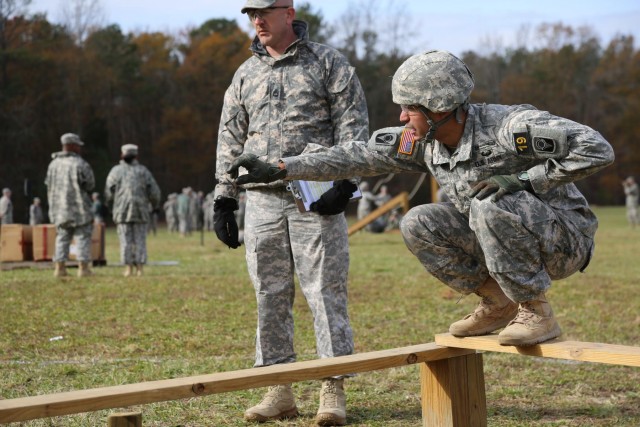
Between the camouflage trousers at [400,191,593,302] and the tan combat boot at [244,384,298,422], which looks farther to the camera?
the tan combat boot at [244,384,298,422]

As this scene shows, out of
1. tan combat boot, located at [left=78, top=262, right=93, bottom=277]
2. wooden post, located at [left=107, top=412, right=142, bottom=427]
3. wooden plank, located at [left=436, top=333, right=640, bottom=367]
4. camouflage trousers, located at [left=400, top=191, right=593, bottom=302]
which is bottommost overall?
tan combat boot, located at [left=78, top=262, right=93, bottom=277]

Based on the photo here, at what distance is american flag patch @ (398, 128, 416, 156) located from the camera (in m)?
4.54

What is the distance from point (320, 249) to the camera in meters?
5.35

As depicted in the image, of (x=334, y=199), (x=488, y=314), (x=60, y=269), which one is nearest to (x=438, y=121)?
(x=488, y=314)

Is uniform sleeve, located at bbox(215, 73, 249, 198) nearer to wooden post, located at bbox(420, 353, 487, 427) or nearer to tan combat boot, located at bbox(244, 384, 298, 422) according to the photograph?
tan combat boot, located at bbox(244, 384, 298, 422)

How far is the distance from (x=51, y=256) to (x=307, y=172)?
1356 centimetres

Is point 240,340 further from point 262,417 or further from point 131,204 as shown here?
point 131,204

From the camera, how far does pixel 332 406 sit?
5266mm

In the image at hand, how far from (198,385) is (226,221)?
6.62 ft

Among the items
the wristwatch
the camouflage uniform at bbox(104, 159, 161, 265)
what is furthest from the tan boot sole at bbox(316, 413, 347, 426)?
the camouflage uniform at bbox(104, 159, 161, 265)

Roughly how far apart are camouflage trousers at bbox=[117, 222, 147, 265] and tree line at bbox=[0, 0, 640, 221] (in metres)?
29.3

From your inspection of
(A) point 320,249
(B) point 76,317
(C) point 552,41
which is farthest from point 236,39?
(A) point 320,249

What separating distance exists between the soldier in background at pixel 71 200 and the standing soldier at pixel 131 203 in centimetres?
54

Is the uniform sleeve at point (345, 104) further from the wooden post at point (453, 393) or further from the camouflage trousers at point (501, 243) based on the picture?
the wooden post at point (453, 393)
